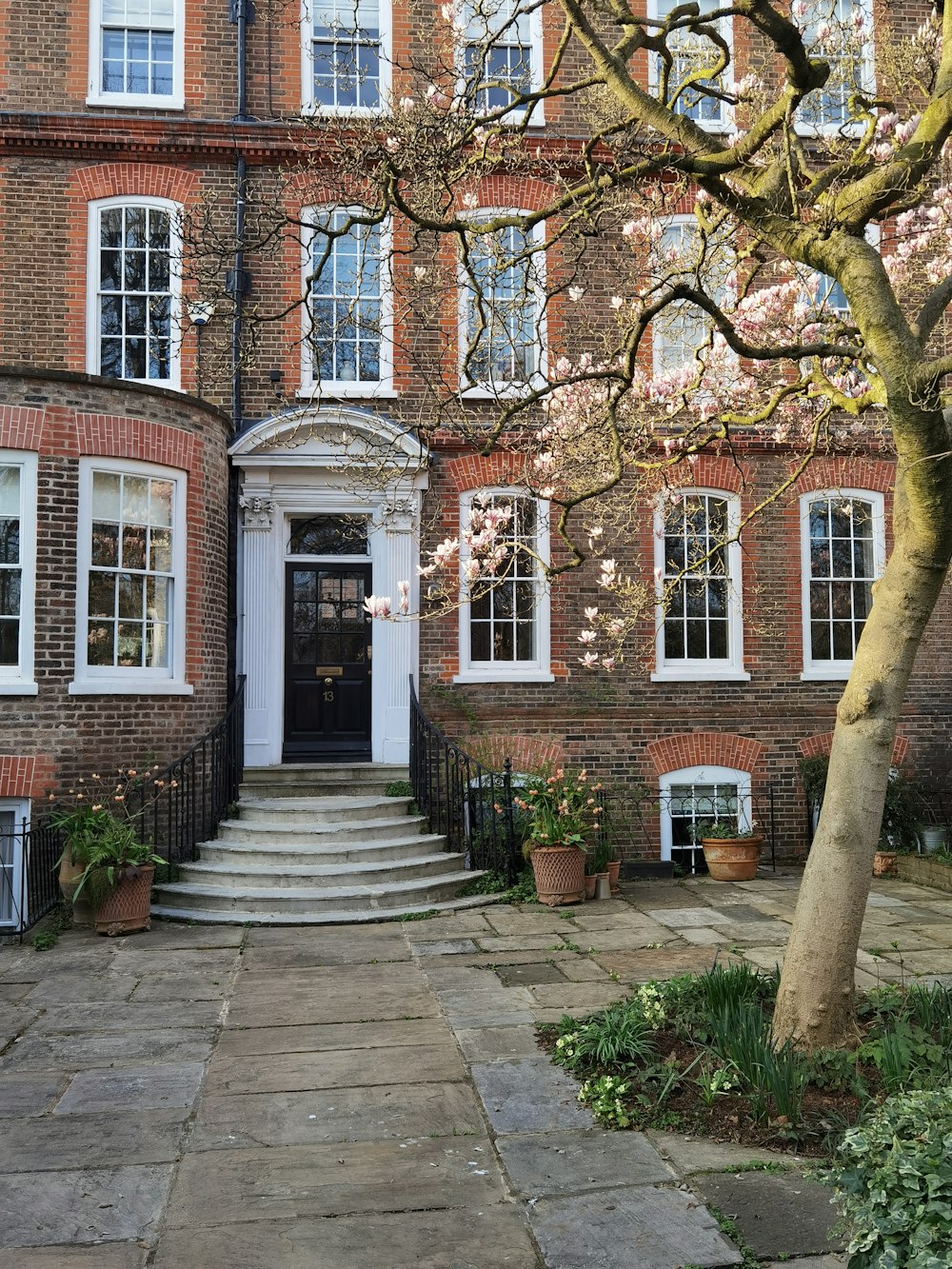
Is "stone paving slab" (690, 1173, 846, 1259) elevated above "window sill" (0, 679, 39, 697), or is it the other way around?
"window sill" (0, 679, 39, 697)

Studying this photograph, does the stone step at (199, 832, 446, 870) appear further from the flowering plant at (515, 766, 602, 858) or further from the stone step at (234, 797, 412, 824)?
the flowering plant at (515, 766, 602, 858)

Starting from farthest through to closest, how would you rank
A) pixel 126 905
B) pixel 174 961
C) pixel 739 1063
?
pixel 126 905
pixel 174 961
pixel 739 1063

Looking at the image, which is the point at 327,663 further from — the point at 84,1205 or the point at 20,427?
the point at 84,1205

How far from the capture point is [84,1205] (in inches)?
153

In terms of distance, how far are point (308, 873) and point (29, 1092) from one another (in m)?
4.19

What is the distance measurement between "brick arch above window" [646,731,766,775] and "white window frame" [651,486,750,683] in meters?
0.64

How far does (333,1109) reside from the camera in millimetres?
4801

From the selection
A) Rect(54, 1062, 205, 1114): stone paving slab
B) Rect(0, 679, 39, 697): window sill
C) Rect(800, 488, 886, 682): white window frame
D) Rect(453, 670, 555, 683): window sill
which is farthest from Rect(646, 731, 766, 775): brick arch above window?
Rect(54, 1062, 205, 1114): stone paving slab

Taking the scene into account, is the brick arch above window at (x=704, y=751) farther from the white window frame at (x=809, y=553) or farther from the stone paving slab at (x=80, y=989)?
the stone paving slab at (x=80, y=989)

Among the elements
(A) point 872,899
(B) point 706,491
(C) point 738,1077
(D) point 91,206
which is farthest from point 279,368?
(C) point 738,1077

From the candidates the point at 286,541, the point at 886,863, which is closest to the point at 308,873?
the point at 286,541

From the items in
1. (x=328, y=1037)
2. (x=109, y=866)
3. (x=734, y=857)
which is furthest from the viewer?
(x=734, y=857)

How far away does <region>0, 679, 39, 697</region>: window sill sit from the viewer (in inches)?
364

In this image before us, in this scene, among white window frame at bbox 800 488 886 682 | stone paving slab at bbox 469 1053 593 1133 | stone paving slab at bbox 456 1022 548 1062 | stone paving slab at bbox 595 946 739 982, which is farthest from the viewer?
white window frame at bbox 800 488 886 682
